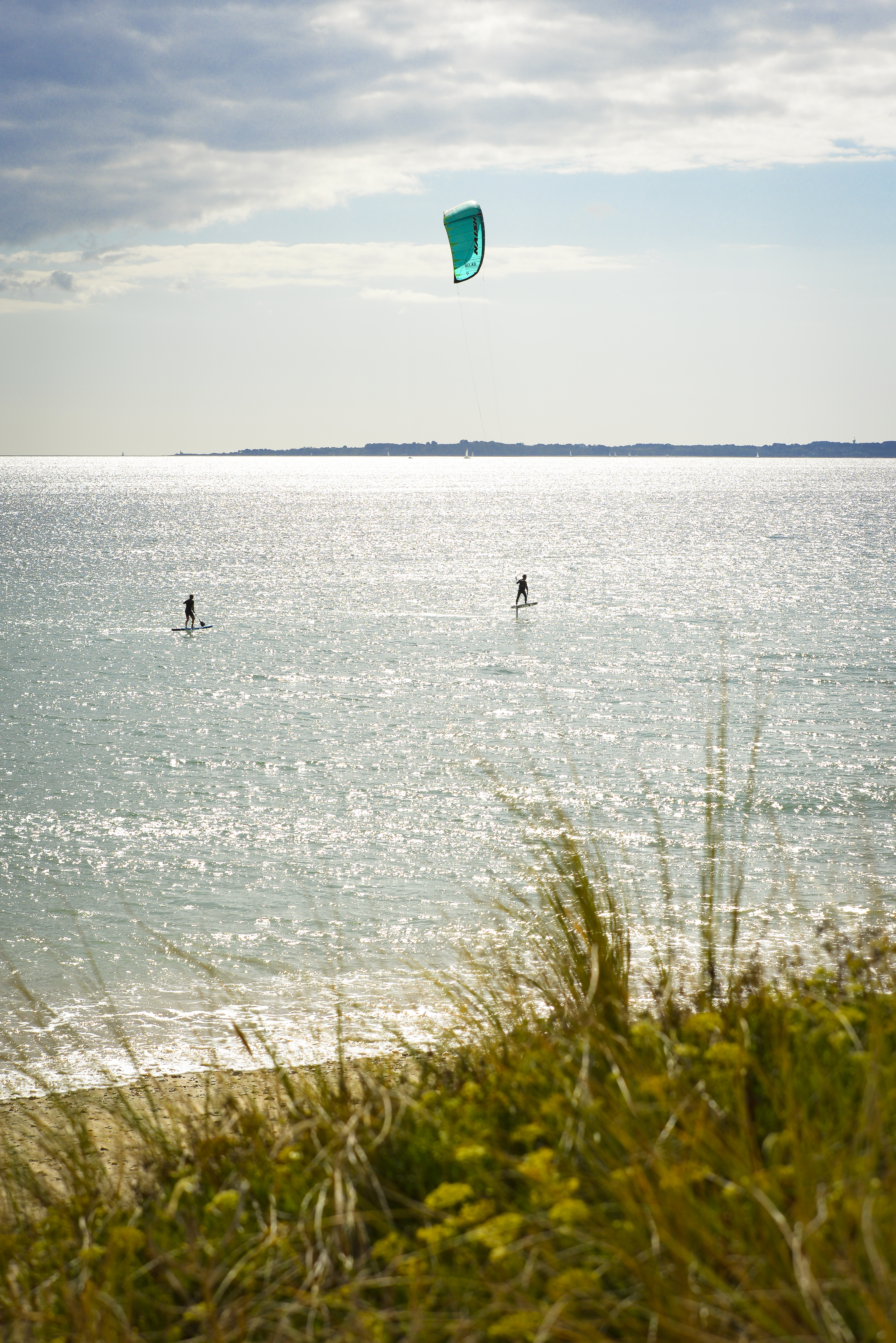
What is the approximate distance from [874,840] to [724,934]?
5.93 metres

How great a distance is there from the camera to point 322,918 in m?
12.7

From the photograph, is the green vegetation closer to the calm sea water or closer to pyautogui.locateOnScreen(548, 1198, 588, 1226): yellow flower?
pyautogui.locateOnScreen(548, 1198, 588, 1226): yellow flower

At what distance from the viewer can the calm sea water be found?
33.7ft

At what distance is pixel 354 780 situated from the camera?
19672 mm

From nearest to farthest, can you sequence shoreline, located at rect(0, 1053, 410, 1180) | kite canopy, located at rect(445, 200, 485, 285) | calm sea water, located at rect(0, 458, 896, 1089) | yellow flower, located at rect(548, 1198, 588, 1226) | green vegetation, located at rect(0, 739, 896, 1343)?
green vegetation, located at rect(0, 739, 896, 1343)
yellow flower, located at rect(548, 1198, 588, 1226)
shoreline, located at rect(0, 1053, 410, 1180)
calm sea water, located at rect(0, 458, 896, 1089)
kite canopy, located at rect(445, 200, 485, 285)

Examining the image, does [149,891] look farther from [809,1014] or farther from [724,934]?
[809,1014]

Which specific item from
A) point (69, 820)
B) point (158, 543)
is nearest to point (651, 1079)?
point (69, 820)

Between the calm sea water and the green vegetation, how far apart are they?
0.62m

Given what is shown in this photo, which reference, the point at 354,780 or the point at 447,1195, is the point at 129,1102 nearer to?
the point at 447,1195

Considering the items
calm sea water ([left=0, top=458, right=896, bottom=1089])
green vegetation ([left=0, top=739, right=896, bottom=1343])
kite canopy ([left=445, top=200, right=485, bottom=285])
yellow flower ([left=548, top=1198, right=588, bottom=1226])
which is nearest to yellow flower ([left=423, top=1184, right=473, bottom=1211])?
green vegetation ([left=0, top=739, right=896, bottom=1343])

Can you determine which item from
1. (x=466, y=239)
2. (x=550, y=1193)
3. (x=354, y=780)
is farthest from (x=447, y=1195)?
(x=354, y=780)

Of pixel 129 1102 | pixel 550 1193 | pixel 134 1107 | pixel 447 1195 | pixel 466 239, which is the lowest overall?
pixel 134 1107

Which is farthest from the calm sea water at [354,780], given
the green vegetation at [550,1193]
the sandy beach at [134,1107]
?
the green vegetation at [550,1193]

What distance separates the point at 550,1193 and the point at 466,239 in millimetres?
14730
